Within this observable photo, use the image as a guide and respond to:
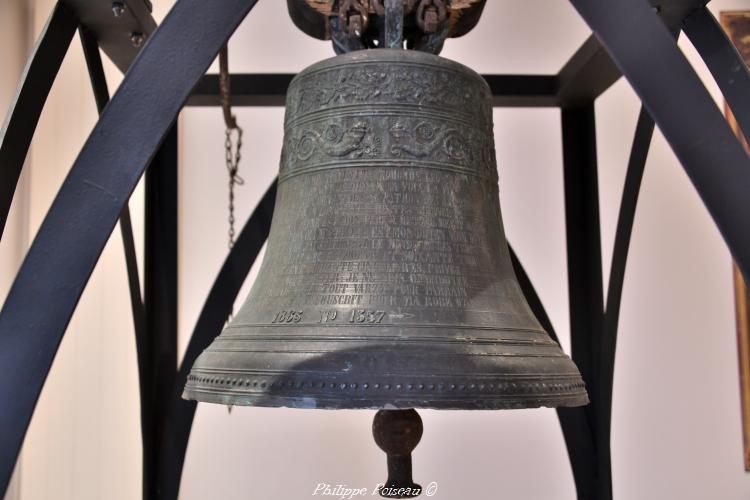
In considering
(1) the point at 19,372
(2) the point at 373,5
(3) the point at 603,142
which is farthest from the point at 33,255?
(3) the point at 603,142

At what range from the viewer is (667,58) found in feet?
3.38

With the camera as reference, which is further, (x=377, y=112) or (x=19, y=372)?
(x=377, y=112)

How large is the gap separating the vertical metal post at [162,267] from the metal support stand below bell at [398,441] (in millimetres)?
791

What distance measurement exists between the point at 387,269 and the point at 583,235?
108 centimetres

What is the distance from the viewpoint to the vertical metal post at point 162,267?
77.6 inches

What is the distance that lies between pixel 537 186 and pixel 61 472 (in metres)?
1.47

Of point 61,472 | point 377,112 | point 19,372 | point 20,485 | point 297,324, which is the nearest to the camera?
point 19,372

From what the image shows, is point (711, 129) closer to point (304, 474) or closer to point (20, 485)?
point (304, 474)

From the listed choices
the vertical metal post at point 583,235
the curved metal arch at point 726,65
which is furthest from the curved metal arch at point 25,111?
the vertical metal post at point 583,235

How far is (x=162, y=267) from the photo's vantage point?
2.00 m

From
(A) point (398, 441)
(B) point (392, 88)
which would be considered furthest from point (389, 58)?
(A) point (398, 441)

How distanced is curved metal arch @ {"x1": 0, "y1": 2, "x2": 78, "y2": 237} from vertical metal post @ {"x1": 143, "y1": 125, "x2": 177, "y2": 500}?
2.34 ft

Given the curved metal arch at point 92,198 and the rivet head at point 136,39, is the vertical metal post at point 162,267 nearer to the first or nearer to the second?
the rivet head at point 136,39

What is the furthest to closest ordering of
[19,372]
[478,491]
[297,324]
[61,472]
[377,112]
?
[478,491] → [61,472] → [377,112] → [297,324] → [19,372]
